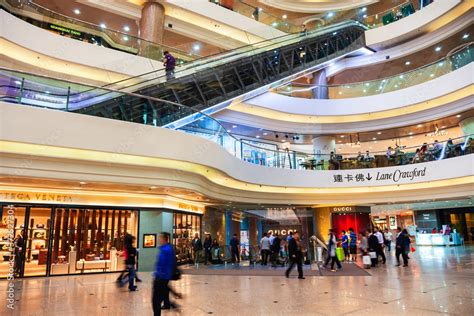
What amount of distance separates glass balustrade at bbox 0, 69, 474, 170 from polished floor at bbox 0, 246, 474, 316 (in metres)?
4.50

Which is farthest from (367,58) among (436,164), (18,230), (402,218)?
(18,230)

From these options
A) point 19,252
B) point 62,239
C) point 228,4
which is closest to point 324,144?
point 228,4

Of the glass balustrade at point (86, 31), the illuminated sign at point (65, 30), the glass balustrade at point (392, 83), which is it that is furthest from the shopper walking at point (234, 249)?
the illuminated sign at point (65, 30)

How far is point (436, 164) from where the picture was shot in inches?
672

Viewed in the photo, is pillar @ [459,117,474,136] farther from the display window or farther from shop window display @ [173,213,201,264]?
the display window

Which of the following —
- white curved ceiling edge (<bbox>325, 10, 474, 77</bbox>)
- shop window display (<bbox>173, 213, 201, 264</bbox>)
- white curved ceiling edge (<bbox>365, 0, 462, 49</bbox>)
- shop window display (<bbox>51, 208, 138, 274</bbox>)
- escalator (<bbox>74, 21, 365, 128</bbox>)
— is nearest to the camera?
escalator (<bbox>74, 21, 365, 128</bbox>)

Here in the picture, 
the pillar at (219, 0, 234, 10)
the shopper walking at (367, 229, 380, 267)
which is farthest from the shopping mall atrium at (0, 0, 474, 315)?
the pillar at (219, 0, 234, 10)

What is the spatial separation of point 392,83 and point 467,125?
503cm

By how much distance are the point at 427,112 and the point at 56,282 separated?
69.6 ft

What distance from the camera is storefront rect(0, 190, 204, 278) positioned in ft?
39.0

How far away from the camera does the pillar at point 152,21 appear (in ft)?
62.3

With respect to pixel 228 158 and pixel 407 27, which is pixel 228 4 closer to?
pixel 407 27

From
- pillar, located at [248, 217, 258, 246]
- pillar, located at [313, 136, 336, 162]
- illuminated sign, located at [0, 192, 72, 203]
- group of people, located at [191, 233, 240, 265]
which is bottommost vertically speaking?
group of people, located at [191, 233, 240, 265]

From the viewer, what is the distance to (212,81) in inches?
528
